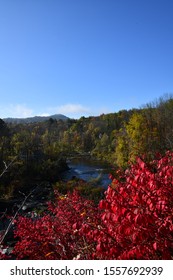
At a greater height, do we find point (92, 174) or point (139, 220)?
point (139, 220)

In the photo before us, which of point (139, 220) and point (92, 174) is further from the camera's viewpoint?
point (92, 174)

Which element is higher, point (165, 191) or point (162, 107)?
point (162, 107)

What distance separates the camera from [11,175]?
4134 cm

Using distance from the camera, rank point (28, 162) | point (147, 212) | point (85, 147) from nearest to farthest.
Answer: point (147, 212) < point (28, 162) < point (85, 147)

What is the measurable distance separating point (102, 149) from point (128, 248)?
85.5 meters

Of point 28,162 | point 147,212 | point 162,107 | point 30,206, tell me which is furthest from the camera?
point 162,107

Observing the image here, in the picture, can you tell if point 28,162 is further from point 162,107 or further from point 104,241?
point 104,241

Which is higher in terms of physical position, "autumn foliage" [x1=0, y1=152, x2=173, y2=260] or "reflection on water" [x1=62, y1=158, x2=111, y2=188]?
"autumn foliage" [x1=0, y1=152, x2=173, y2=260]

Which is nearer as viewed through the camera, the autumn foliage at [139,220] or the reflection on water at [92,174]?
the autumn foliage at [139,220]

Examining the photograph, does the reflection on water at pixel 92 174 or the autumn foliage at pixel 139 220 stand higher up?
the autumn foliage at pixel 139 220

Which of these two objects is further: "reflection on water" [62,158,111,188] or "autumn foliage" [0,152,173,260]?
"reflection on water" [62,158,111,188]

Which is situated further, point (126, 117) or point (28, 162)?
point (126, 117)
